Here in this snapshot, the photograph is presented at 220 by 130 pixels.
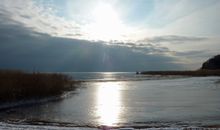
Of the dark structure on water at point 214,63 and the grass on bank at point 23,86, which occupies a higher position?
the dark structure on water at point 214,63

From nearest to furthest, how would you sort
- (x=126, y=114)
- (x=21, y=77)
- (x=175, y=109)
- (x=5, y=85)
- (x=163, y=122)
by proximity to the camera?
(x=163, y=122) < (x=126, y=114) < (x=175, y=109) < (x=5, y=85) < (x=21, y=77)

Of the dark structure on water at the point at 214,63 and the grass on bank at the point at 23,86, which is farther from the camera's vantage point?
the dark structure on water at the point at 214,63

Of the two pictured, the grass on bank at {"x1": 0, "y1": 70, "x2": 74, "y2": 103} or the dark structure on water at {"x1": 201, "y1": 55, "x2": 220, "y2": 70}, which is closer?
the grass on bank at {"x1": 0, "y1": 70, "x2": 74, "y2": 103}

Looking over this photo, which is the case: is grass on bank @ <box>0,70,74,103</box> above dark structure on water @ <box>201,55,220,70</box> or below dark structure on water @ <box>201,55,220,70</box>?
below

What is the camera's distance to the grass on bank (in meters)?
35.2

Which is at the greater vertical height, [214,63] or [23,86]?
[214,63]

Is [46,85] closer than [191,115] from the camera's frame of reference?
No

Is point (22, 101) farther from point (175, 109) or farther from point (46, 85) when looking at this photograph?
point (175, 109)

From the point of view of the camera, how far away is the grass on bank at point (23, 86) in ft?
116

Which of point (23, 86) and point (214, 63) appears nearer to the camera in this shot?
point (23, 86)

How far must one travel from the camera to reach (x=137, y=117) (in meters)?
27.4

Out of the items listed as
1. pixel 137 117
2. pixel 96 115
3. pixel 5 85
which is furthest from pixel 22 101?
pixel 137 117

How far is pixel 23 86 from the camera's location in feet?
126

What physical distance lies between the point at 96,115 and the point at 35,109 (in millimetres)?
7465
